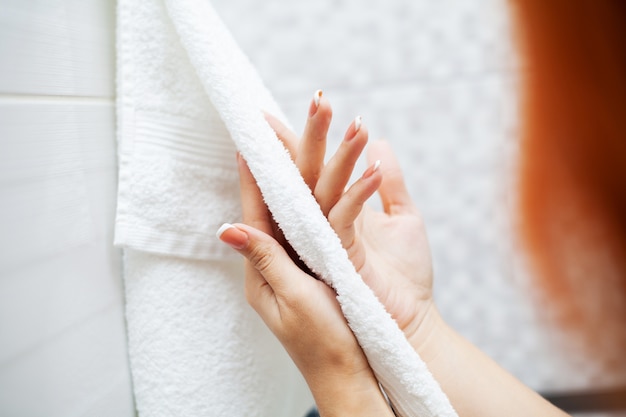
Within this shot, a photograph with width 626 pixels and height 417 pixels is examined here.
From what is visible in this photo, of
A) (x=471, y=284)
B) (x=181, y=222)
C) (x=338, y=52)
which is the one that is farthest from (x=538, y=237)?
(x=181, y=222)

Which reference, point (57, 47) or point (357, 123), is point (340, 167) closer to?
point (357, 123)

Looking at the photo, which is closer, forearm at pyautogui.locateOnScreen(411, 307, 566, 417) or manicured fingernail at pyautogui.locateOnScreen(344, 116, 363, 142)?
manicured fingernail at pyautogui.locateOnScreen(344, 116, 363, 142)

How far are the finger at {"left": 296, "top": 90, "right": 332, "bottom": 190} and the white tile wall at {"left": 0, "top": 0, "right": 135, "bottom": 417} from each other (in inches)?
8.1

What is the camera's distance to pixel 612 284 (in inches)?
28.5

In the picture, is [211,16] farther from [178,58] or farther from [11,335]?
[11,335]

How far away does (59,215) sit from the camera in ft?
1.29

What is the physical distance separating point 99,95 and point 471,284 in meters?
0.61

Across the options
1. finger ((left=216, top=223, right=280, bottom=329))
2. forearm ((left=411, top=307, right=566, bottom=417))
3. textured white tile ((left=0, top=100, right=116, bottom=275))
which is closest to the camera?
textured white tile ((left=0, top=100, right=116, bottom=275))

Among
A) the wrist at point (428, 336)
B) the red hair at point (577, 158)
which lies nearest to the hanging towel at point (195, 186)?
the wrist at point (428, 336)

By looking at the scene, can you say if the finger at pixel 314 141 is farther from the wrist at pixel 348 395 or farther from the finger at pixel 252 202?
the wrist at pixel 348 395

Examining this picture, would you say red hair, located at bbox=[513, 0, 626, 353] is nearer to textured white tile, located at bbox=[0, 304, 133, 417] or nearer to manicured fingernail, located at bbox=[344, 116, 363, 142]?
manicured fingernail, located at bbox=[344, 116, 363, 142]

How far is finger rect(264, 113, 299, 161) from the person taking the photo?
→ 462mm

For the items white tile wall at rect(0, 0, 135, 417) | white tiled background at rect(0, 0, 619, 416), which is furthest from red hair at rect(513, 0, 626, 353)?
white tile wall at rect(0, 0, 135, 417)

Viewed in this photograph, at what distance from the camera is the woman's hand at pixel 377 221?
43 cm
